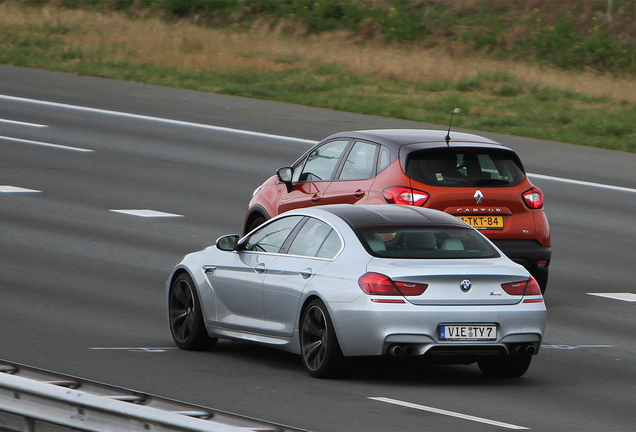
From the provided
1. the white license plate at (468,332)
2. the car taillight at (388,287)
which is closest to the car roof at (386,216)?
the car taillight at (388,287)

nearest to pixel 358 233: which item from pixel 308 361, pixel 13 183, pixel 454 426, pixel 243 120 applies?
pixel 308 361

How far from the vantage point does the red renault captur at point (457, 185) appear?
12.3m

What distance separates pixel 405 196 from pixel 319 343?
329 cm

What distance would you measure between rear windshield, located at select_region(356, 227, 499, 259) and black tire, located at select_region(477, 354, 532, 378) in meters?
0.84

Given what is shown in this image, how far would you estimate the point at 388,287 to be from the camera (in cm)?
893

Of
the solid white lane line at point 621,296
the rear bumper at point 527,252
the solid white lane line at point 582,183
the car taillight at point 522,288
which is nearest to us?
the car taillight at point 522,288

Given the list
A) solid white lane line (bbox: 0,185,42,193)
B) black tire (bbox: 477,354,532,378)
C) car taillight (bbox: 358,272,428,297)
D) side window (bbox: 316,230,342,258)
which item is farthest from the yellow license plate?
solid white lane line (bbox: 0,185,42,193)

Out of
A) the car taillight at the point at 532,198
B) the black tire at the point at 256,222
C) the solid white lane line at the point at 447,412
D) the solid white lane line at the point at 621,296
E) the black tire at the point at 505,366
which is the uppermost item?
the car taillight at the point at 532,198

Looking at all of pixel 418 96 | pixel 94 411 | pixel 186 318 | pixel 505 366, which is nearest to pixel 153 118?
pixel 418 96

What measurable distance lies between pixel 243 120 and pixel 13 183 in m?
7.63

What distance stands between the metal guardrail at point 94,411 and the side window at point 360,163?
621 centimetres

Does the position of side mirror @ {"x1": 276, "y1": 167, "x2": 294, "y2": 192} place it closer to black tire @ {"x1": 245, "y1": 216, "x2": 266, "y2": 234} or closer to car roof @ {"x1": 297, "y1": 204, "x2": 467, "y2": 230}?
black tire @ {"x1": 245, "y1": 216, "x2": 266, "y2": 234}

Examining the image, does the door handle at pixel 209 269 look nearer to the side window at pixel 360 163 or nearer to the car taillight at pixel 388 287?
the car taillight at pixel 388 287

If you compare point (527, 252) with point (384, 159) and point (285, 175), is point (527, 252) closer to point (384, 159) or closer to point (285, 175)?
point (384, 159)
